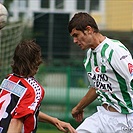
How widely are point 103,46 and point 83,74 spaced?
8978 millimetres

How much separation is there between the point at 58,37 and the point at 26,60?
18209 mm

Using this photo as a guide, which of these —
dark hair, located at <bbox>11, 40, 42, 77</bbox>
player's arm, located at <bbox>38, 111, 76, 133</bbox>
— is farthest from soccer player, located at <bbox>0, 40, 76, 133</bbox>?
player's arm, located at <bbox>38, 111, 76, 133</bbox>

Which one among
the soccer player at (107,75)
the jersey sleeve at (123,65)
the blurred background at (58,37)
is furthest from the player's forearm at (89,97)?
the blurred background at (58,37)

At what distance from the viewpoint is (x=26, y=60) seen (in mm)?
5211

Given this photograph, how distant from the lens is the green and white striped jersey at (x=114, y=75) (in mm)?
6352

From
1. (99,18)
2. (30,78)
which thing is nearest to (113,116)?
(30,78)

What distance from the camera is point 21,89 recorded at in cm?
517

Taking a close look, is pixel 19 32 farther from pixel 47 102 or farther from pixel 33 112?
pixel 33 112

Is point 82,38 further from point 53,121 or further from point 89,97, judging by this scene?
point 53,121

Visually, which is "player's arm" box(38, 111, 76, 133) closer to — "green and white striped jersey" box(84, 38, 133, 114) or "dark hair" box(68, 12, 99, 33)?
"green and white striped jersey" box(84, 38, 133, 114)

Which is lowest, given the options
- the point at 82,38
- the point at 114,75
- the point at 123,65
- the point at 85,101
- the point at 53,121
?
the point at 85,101

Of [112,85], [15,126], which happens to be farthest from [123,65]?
[15,126]

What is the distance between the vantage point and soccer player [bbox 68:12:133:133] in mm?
6383

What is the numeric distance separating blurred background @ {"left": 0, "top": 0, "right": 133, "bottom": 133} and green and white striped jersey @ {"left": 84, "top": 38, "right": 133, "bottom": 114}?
25.7 feet
